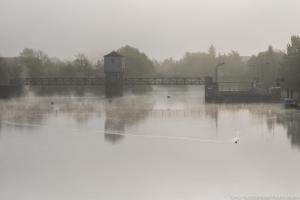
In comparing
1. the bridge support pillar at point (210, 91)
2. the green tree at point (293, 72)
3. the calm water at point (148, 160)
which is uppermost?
the green tree at point (293, 72)

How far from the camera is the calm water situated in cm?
1697

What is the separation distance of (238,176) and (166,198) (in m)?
4.03

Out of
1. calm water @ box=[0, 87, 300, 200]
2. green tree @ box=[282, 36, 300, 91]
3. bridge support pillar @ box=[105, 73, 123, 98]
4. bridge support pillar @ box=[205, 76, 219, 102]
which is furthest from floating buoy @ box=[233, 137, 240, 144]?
bridge support pillar @ box=[105, 73, 123, 98]

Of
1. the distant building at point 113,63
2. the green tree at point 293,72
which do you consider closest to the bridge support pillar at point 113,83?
the distant building at point 113,63

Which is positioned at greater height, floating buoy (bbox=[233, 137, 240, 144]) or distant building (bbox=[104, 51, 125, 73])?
distant building (bbox=[104, 51, 125, 73])

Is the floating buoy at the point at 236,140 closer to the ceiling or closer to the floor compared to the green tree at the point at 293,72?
closer to the floor

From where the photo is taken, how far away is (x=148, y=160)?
72.6ft

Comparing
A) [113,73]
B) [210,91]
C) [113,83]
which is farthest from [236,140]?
[113,73]

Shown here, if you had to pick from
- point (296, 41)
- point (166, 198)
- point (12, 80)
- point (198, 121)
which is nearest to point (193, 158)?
point (166, 198)

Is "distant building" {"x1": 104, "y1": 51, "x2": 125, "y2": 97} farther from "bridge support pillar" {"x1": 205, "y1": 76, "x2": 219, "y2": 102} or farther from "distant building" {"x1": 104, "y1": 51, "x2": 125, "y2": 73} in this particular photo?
"bridge support pillar" {"x1": 205, "y1": 76, "x2": 219, "y2": 102}

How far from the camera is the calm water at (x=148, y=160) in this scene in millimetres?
16969

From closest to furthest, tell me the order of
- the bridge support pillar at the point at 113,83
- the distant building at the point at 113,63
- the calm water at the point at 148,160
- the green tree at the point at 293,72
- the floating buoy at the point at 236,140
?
the calm water at the point at 148,160 → the floating buoy at the point at 236,140 → the green tree at the point at 293,72 → the bridge support pillar at the point at 113,83 → the distant building at the point at 113,63

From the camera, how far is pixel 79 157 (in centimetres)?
2291

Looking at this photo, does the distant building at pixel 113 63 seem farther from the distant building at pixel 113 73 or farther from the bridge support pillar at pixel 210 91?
the bridge support pillar at pixel 210 91
